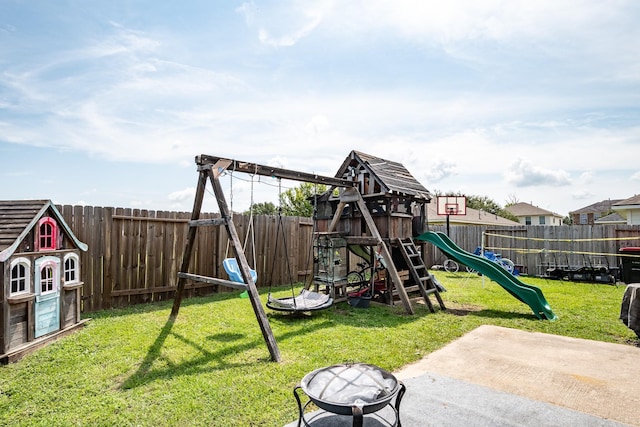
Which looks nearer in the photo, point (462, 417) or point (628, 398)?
point (462, 417)

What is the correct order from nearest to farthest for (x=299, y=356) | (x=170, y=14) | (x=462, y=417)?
(x=462, y=417), (x=299, y=356), (x=170, y=14)

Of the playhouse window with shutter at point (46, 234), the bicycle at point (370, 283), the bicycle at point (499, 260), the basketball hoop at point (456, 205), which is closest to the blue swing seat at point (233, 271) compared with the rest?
the playhouse window with shutter at point (46, 234)

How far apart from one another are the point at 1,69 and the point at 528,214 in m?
41.5

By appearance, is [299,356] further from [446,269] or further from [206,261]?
[446,269]

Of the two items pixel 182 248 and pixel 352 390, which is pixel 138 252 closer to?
pixel 182 248

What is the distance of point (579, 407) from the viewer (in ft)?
10.0

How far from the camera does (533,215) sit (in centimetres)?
3634

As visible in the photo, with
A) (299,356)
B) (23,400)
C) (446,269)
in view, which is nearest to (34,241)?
(23,400)

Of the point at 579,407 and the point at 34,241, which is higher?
the point at 34,241

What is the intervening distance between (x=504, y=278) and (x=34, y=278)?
305 inches

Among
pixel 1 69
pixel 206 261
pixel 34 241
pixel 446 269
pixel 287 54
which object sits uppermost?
pixel 287 54

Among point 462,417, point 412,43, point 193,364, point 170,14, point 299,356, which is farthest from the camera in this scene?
point 412,43

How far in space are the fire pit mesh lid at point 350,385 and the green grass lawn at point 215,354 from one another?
2.14 feet

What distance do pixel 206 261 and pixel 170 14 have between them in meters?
5.16
